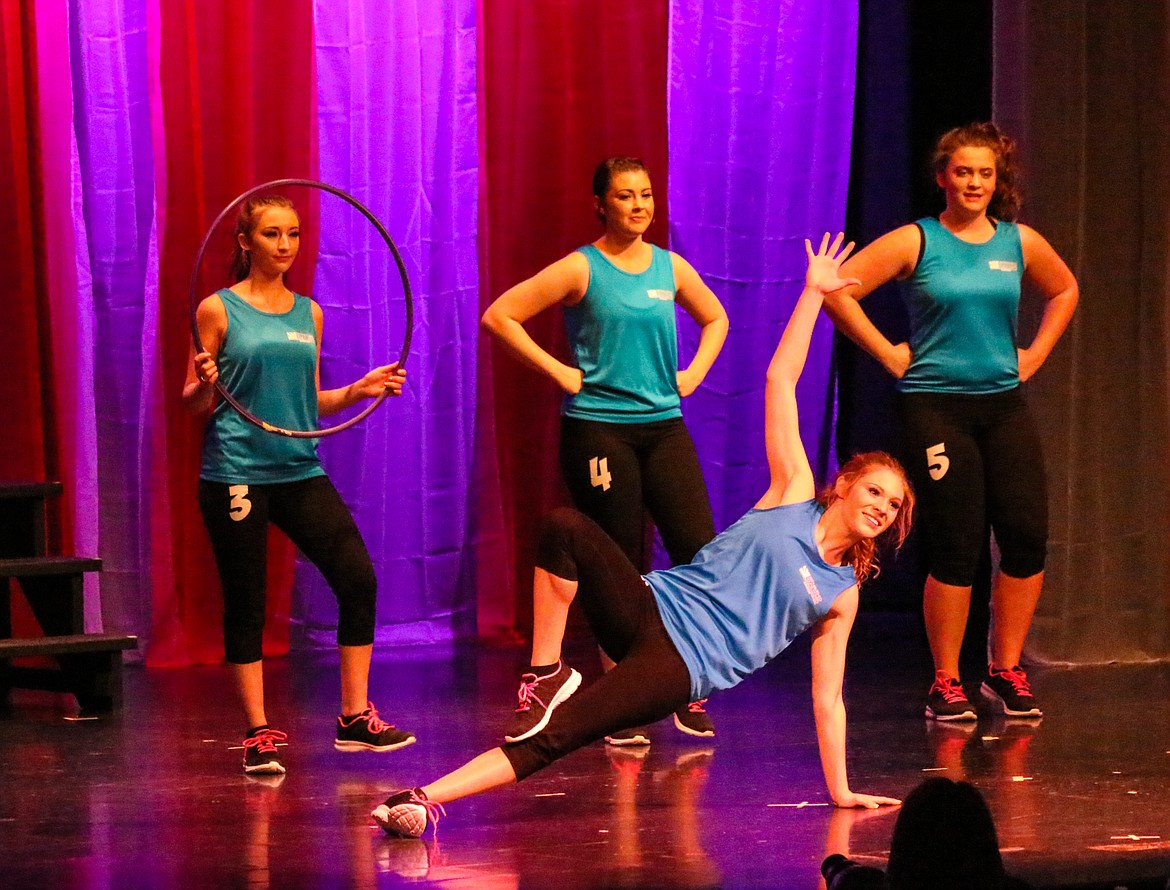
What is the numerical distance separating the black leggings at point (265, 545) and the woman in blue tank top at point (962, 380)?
1.45m

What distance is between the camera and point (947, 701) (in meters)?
4.45

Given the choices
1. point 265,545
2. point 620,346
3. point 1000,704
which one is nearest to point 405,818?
point 265,545

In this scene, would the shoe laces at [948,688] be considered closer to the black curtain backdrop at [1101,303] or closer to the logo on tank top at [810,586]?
the black curtain backdrop at [1101,303]

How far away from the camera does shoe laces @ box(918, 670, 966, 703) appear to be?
4.45m

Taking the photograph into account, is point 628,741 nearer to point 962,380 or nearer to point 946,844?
point 962,380

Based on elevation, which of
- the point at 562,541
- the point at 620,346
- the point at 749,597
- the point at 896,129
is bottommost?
the point at 749,597

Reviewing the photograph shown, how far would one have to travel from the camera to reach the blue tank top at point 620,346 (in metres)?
4.29

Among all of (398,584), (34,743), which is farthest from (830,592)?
(398,584)

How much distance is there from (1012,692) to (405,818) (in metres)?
2.01

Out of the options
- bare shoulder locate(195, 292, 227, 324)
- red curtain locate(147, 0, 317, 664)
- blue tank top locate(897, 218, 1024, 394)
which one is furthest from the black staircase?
blue tank top locate(897, 218, 1024, 394)

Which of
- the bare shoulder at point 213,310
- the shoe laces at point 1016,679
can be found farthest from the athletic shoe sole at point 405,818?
the shoe laces at point 1016,679

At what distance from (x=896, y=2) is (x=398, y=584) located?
9.31 feet

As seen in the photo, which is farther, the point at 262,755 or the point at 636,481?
the point at 636,481

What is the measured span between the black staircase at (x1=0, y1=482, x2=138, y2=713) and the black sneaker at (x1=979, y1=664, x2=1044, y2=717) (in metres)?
2.41
